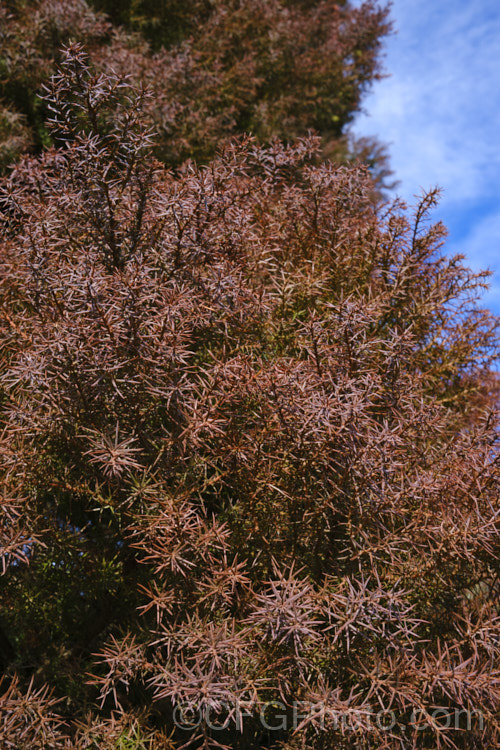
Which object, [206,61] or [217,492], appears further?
[206,61]

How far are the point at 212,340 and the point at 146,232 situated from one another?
85 centimetres

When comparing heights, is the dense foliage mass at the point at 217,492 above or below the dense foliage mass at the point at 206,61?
below

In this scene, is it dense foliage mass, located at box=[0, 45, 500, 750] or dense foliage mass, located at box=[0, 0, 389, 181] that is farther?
dense foliage mass, located at box=[0, 0, 389, 181]

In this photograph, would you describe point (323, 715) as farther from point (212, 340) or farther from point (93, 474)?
point (212, 340)

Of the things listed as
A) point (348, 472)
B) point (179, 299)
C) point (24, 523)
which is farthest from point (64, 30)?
point (348, 472)

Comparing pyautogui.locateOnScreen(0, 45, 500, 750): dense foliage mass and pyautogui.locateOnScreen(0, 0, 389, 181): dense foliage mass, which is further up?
pyautogui.locateOnScreen(0, 0, 389, 181): dense foliage mass

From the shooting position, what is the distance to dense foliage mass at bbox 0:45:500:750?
3.04m

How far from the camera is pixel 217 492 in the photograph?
3730 millimetres

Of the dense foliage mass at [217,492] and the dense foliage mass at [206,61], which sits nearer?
the dense foliage mass at [217,492]

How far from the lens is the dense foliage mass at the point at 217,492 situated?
120 inches

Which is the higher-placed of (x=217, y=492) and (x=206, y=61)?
(x=206, y=61)

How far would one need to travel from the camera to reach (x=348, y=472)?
3105 mm

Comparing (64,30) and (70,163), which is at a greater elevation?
(64,30)

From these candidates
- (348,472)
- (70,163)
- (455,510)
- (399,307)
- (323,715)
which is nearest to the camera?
(323,715)
